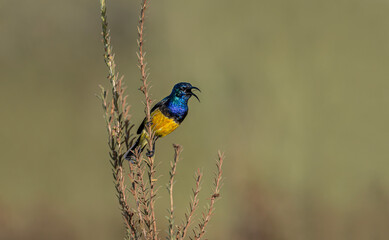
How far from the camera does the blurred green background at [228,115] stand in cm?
554

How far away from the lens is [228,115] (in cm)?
714

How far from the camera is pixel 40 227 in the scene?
5312 mm

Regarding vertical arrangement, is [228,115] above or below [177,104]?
above

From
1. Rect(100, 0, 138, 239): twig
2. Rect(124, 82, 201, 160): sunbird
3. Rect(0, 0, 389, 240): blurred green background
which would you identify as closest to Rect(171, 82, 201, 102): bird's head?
Rect(124, 82, 201, 160): sunbird

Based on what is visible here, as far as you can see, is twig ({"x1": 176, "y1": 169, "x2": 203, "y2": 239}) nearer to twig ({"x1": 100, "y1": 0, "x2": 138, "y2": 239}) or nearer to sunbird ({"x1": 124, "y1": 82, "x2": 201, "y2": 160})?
twig ({"x1": 100, "y1": 0, "x2": 138, "y2": 239})

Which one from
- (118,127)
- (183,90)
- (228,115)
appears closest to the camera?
→ (118,127)

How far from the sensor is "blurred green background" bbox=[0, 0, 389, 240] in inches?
218

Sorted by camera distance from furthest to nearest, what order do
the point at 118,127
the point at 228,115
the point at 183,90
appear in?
the point at 228,115
the point at 183,90
the point at 118,127

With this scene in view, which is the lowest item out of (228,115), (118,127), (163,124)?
(118,127)

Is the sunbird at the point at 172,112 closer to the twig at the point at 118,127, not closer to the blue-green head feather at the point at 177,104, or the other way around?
the blue-green head feather at the point at 177,104

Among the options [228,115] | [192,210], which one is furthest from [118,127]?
[228,115]

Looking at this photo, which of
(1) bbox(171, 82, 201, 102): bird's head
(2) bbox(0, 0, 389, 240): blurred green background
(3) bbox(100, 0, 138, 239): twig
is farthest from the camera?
(2) bbox(0, 0, 389, 240): blurred green background

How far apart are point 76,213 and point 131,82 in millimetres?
2131

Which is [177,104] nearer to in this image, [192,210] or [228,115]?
[192,210]
